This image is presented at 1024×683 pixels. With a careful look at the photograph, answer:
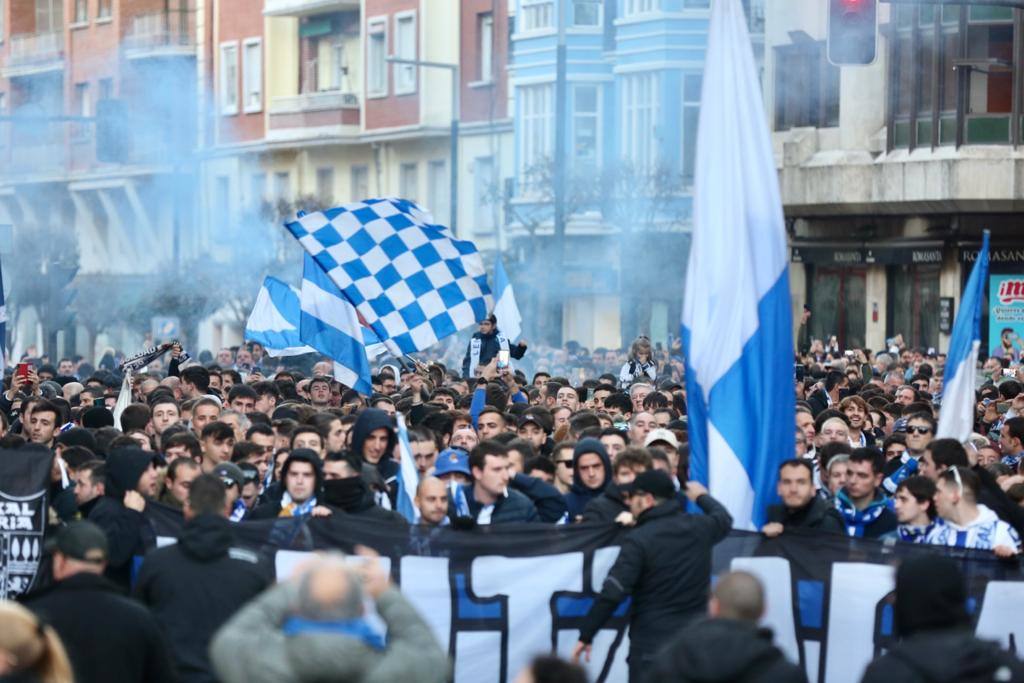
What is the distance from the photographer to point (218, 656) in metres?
6.32

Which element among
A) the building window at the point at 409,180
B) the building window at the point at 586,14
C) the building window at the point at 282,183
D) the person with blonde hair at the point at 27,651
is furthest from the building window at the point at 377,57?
the person with blonde hair at the point at 27,651

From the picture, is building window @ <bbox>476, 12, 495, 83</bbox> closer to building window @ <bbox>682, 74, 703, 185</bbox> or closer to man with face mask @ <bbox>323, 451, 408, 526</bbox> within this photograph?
building window @ <bbox>682, 74, 703, 185</bbox>

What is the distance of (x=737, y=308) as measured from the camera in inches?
384

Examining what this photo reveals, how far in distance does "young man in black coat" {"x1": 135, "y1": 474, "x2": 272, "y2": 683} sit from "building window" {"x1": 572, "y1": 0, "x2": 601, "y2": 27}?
36.7 metres

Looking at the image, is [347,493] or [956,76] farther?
[956,76]

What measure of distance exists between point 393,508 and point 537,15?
34549mm

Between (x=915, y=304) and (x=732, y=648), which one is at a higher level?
(x=732, y=648)

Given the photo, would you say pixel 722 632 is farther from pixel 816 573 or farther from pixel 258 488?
pixel 258 488

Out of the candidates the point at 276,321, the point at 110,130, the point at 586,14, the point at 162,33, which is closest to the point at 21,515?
the point at 276,321

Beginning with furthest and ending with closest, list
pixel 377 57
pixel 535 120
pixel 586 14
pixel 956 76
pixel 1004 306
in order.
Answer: pixel 377 57 < pixel 535 120 < pixel 586 14 < pixel 956 76 < pixel 1004 306

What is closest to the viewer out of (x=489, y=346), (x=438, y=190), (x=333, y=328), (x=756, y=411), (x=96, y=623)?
(x=96, y=623)

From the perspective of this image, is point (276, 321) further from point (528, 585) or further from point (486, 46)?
point (486, 46)

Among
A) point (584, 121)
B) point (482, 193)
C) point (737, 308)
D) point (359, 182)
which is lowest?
point (482, 193)

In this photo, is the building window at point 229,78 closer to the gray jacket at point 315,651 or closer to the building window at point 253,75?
the building window at point 253,75
